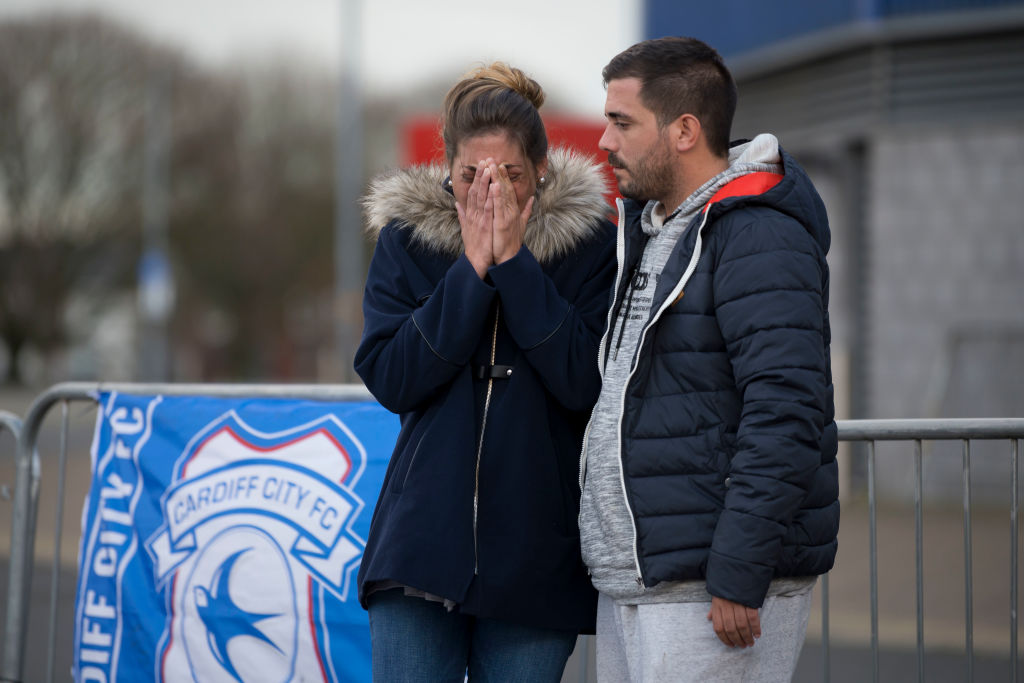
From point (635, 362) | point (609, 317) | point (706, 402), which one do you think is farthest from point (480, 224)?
point (706, 402)

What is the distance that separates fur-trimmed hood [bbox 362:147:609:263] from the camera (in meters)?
2.68

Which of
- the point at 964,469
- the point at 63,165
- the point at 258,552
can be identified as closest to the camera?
the point at 964,469

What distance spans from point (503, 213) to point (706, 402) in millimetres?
631

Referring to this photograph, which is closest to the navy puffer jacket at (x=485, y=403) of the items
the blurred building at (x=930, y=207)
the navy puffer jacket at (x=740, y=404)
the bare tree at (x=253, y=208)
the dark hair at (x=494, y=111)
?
the dark hair at (x=494, y=111)

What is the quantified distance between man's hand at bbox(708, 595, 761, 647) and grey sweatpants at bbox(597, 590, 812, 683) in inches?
2.6

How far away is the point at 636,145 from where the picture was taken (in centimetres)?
254

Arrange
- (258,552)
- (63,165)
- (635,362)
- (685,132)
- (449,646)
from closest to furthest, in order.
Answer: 1. (635,362)
2. (685,132)
3. (449,646)
4. (258,552)
5. (63,165)

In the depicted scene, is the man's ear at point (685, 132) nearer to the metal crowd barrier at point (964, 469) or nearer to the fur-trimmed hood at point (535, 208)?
the fur-trimmed hood at point (535, 208)

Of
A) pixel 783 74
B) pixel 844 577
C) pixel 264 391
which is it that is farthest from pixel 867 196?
pixel 264 391

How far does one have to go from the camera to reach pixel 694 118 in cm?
252

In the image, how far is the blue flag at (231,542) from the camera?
150 inches

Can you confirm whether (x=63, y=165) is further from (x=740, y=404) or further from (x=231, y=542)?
(x=740, y=404)

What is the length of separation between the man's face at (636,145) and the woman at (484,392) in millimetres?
180

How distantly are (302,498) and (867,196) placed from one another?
9874 millimetres
